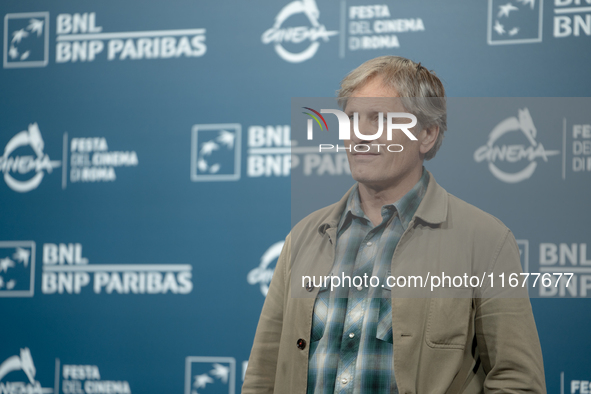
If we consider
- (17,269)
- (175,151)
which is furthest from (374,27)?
(17,269)

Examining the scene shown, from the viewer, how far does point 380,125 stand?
50.5 inches

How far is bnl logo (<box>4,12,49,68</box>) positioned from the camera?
2641 mm

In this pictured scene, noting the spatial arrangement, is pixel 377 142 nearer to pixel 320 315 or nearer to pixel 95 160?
pixel 320 315

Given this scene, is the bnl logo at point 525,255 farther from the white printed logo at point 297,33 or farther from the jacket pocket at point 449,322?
the white printed logo at point 297,33

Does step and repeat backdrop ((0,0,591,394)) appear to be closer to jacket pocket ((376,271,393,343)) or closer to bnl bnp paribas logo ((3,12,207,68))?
bnl bnp paribas logo ((3,12,207,68))

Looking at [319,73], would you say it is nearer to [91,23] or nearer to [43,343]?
[91,23]

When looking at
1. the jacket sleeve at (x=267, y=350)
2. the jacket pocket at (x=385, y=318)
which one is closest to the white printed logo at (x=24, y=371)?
the jacket sleeve at (x=267, y=350)

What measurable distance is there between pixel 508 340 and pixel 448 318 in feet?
0.40

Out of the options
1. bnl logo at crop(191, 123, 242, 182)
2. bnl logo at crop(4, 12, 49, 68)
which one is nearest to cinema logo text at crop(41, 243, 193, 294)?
bnl logo at crop(191, 123, 242, 182)

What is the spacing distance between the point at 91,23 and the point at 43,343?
143cm

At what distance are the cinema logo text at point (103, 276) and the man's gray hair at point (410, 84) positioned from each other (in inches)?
54.5

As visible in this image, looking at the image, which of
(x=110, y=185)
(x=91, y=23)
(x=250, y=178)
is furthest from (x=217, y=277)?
(x=91, y=23)

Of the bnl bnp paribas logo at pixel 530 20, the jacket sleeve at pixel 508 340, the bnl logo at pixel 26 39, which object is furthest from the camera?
the bnl logo at pixel 26 39

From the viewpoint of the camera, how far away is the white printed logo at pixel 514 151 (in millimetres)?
1505
